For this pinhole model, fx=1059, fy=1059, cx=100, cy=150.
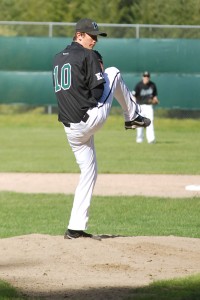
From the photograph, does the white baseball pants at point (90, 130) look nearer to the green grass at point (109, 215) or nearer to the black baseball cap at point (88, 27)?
the black baseball cap at point (88, 27)

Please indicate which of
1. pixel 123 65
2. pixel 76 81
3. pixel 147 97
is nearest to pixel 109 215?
pixel 76 81

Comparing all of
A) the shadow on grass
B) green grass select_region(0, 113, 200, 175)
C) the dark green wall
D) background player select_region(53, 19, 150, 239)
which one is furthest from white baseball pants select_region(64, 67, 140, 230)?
the dark green wall

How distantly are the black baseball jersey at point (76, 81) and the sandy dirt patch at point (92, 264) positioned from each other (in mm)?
1202

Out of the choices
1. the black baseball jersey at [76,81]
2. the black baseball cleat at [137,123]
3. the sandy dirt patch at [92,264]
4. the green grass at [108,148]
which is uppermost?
the black baseball jersey at [76,81]

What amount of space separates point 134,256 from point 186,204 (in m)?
5.52

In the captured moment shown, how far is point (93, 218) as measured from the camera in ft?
A: 43.7

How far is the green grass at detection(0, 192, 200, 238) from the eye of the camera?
12.1 metres

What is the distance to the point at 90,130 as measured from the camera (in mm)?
9648

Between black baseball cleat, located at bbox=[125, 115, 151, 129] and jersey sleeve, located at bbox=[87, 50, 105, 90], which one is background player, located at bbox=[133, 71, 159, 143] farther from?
jersey sleeve, located at bbox=[87, 50, 105, 90]

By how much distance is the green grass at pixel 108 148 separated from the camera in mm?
21181

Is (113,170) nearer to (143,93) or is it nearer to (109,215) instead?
(109,215)

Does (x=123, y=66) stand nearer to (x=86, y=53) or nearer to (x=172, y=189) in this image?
(x=172, y=189)

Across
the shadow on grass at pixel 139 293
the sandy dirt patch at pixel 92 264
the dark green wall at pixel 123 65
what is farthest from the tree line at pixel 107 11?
the shadow on grass at pixel 139 293

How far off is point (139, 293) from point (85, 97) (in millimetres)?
2657
